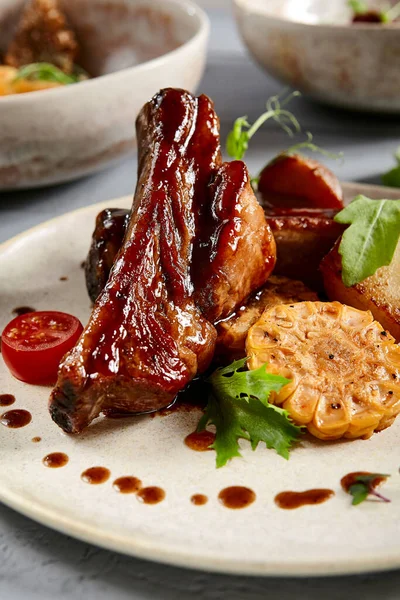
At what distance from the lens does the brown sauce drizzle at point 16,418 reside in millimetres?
2797

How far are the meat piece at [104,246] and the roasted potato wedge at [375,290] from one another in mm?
879

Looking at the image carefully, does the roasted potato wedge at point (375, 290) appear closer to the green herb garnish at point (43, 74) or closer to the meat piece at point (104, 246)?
the meat piece at point (104, 246)

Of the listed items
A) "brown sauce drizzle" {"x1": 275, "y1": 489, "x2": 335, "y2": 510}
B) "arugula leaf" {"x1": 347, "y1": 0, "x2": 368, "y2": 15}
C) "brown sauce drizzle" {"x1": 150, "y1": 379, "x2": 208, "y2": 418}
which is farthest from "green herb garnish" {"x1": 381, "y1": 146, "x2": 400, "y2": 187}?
"brown sauce drizzle" {"x1": 275, "y1": 489, "x2": 335, "y2": 510}

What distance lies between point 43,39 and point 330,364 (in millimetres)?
4151

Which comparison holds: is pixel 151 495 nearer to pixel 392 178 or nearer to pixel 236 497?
pixel 236 497

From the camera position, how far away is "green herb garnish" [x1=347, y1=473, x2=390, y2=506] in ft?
7.85

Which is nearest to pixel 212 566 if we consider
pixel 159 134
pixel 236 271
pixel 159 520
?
pixel 159 520

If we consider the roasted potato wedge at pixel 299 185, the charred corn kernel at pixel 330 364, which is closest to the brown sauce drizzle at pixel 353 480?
the charred corn kernel at pixel 330 364

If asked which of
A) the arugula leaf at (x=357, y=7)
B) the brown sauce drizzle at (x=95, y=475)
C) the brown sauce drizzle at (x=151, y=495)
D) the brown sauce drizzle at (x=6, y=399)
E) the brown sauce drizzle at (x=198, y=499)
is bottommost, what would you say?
the brown sauce drizzle at (x=6, y=399)

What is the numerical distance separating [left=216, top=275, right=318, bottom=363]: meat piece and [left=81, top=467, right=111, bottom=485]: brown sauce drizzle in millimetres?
747

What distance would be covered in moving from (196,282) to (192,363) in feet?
1.09

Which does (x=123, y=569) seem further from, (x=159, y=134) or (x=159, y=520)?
(x=159, y=134)

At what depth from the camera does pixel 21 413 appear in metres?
2.86

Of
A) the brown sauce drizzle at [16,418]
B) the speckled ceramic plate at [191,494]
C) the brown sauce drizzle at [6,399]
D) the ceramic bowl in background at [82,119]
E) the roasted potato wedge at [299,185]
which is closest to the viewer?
the speckled ceramic plate at [191,494]
